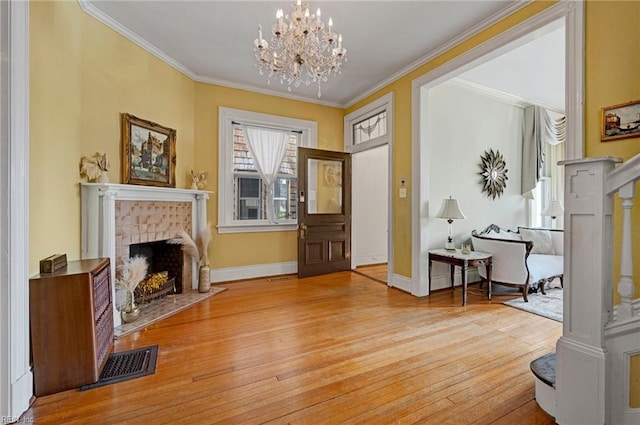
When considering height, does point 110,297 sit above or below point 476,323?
above

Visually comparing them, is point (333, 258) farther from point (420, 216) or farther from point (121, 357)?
point (121, 357)

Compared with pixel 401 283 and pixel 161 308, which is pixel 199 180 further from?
pixel 401 283

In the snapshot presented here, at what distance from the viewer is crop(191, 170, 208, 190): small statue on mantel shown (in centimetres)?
416

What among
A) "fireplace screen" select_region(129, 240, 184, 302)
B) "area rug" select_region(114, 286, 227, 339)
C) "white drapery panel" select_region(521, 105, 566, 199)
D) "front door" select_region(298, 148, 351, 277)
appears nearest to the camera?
"area rug" select_region(114, 286, 227, 339)

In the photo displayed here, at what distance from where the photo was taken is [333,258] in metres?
5.26

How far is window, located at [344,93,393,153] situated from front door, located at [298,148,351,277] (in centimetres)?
36

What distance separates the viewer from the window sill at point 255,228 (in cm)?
459

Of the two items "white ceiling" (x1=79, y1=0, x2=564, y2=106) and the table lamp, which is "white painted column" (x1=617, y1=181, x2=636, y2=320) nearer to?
"white ceiling" (x1=79, y1=0, x2=564, y2=106)

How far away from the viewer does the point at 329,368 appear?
7.18ft

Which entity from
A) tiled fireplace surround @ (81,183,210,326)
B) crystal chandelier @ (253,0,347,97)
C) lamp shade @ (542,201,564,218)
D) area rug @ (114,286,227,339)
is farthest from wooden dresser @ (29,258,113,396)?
lamp shade @ (542,201,564,218)

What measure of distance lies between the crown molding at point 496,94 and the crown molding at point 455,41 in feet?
2.29

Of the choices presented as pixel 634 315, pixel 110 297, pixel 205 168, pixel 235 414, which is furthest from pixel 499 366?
pixel 205 168

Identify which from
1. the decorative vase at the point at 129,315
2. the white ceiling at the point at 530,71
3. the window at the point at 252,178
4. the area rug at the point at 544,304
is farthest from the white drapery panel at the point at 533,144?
the decorative vase at the point at 129,315

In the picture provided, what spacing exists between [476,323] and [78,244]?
13.2 feet
